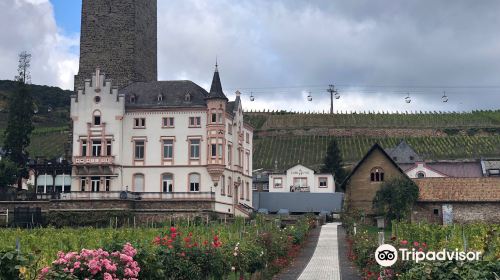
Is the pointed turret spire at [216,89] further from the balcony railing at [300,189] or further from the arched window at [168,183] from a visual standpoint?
the balcony railing at [300,189]

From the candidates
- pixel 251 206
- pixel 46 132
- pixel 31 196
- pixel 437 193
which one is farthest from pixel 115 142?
pixel 46 132

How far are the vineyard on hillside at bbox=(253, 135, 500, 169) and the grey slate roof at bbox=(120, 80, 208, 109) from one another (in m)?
51.7

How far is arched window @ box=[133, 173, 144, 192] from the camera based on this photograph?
67.9 m

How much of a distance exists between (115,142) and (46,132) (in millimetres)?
73706

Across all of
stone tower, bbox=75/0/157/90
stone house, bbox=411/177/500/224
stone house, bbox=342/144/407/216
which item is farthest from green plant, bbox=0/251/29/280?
stone tower, bbox=75/0/157/90

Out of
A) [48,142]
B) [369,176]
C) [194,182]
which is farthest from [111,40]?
[48,142]

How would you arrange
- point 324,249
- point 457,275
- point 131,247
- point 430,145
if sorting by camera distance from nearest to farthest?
point 457,275 → point 131,247 → point 324,249 → point 430,145

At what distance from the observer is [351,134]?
145125 mm

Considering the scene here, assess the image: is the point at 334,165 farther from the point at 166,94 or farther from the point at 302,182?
the point at 166,94

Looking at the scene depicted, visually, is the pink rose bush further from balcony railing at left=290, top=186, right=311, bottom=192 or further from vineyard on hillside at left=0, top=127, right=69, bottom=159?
vineyard on hillside at left=0, top=127, right=69, bottom=159

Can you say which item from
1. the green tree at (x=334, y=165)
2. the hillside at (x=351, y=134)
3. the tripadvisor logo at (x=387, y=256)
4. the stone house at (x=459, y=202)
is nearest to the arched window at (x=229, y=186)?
the stone house at (x=459, y=202)

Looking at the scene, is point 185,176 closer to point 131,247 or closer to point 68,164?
point 68,164

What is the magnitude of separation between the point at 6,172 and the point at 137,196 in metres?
16.4

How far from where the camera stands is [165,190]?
67562 mm
